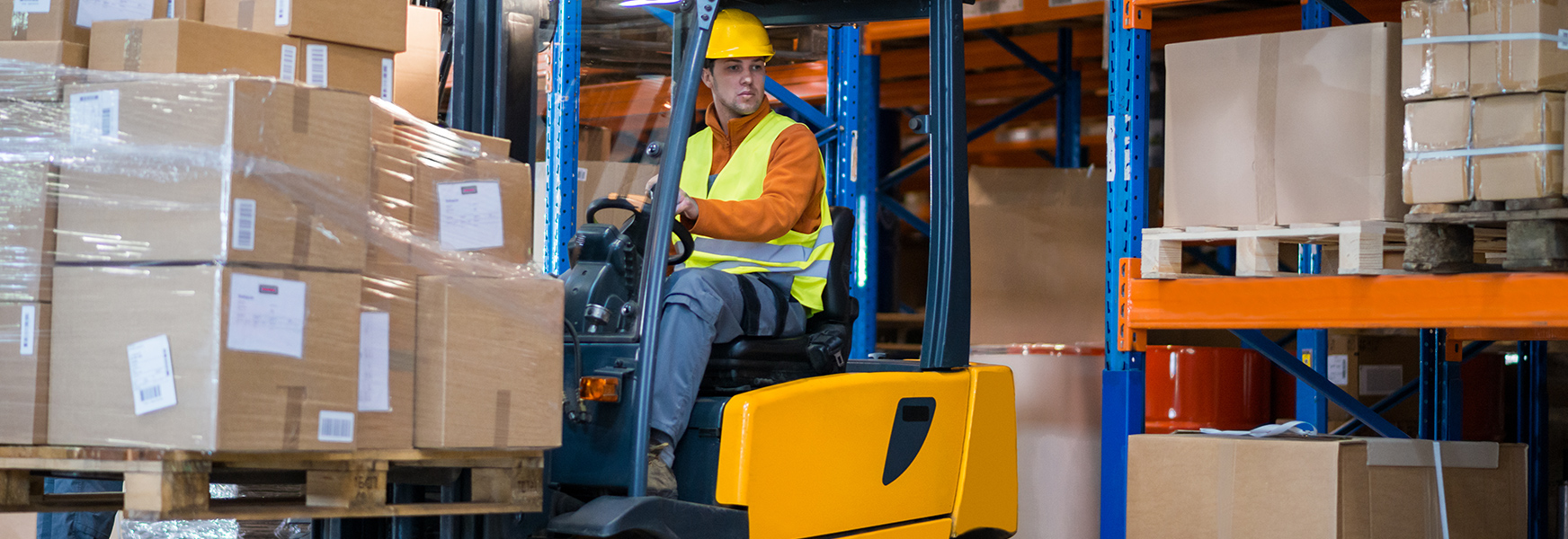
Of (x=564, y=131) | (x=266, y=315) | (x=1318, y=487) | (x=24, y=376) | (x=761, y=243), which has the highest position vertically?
(x=564, y=131)

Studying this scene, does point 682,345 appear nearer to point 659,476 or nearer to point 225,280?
point 659,476

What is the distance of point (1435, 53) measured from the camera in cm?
443

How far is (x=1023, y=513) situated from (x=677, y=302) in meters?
2.84

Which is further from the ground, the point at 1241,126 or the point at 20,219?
the point at 1241,126

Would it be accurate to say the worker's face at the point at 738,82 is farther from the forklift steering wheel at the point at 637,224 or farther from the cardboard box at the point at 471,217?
the cardboard box at the point at 471,217

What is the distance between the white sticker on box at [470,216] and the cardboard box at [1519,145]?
272 centimetres

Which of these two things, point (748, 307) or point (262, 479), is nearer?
point (262, 479)

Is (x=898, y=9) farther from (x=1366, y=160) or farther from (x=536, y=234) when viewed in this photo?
(x=536, y=234)

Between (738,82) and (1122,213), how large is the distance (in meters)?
1.69

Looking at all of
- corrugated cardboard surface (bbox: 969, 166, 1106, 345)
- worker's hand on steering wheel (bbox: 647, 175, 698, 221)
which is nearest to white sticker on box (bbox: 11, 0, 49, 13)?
worker's hand on steering wheel (bbox: 647, 175, 698, 221)

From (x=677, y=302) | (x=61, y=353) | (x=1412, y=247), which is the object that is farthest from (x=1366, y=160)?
(x=61, y=353)

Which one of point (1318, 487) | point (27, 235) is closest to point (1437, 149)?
point (1318, 487)

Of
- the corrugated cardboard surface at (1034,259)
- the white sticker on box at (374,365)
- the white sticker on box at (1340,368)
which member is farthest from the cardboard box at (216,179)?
the white sticker on box at (1340,368)

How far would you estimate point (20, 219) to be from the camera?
3.23m
